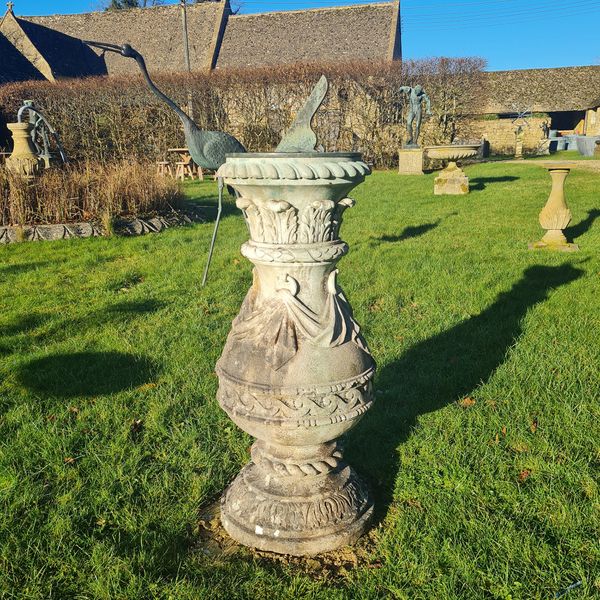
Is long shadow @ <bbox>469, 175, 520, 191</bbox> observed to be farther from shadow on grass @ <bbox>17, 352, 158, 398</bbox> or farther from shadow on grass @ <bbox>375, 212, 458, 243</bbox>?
shadow on grass @ <bbox>17, 352, 158, 398</bbox>

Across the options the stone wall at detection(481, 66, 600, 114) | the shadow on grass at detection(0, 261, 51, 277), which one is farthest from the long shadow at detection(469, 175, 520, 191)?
the stone wall at detection(481, 66, 600, 114)

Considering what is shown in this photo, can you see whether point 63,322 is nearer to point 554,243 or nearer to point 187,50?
point 554,243

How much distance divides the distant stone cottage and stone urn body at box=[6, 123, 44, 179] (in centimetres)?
1419

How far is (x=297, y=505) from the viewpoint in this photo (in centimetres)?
230

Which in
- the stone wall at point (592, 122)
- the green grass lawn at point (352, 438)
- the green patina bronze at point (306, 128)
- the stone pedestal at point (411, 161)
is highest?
the stone wall at point (592, 122)

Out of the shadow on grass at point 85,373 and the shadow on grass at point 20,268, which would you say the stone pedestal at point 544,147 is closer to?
the shadow on grass at point 20,268

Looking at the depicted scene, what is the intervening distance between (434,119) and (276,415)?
21.2 m

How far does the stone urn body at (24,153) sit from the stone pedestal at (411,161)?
10422mm

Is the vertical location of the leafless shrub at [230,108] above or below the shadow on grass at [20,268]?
above

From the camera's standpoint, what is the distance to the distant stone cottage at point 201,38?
23.4 m

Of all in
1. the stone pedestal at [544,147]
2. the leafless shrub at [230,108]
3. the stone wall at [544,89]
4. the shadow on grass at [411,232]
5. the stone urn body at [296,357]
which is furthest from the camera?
the stone wall at [544,89]

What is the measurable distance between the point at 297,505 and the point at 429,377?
1.72 meters

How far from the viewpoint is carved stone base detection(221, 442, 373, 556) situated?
227 centimetres

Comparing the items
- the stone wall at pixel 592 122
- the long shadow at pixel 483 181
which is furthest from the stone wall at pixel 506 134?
the long shadow at pixel 483 181
